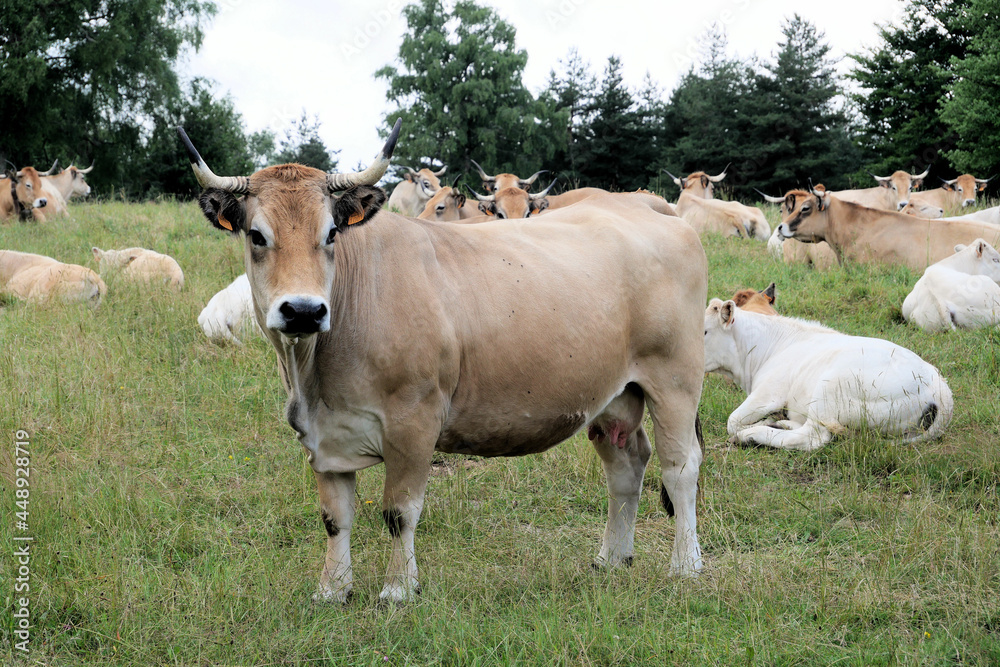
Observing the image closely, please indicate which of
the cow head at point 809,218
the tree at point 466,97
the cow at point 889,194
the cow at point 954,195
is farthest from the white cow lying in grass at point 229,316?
the tree at point 466,97

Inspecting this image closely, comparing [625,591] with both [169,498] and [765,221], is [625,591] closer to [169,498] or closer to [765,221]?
[169,498]

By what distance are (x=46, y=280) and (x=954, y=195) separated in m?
23.1

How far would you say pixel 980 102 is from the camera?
26.7 metres

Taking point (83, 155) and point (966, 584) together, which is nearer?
point (966, 584)

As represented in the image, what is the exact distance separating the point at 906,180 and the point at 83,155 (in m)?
32.9

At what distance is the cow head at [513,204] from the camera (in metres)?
14.1

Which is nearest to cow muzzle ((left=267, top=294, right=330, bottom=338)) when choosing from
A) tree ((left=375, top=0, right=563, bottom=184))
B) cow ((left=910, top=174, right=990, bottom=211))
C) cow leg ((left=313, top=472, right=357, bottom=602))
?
cow leg ((left=313, top=472, right=357, bottom=602))

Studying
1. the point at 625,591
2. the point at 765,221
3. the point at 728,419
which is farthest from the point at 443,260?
the point at 765,221

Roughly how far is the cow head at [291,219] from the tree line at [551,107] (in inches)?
730

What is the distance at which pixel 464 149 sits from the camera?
50.0 metres

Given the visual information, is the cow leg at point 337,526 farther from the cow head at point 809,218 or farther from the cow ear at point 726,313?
the cow head at point 809,218

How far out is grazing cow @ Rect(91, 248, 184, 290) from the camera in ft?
34.7

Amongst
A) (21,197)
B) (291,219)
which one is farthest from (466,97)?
(291,219)

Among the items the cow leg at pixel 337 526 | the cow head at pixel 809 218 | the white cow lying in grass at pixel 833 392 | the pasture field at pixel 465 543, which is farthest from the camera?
the cow head at pixel 809 218
